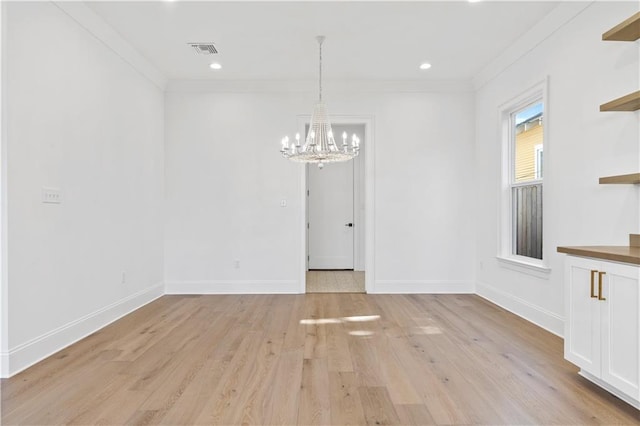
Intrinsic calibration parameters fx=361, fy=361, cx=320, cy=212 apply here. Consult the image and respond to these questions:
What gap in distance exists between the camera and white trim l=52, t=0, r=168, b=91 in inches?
120

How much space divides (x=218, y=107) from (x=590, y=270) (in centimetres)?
453

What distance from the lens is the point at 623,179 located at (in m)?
2.45

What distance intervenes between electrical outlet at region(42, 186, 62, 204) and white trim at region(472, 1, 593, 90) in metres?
4.51

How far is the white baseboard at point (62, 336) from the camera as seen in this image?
8.01 feet

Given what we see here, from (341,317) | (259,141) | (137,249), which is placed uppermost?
(259,141)

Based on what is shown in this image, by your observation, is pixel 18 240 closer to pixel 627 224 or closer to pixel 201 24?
pixel 201 24

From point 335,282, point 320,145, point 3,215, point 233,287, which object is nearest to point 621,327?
point 320,145

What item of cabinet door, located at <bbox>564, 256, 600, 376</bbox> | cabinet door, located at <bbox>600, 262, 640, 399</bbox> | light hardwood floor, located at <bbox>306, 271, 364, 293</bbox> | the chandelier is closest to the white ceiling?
the chandelier

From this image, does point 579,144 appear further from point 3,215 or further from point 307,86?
point 3,215

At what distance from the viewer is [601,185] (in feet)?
9.07

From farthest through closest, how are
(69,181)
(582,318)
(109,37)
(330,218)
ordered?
(330,218), (109,37), (69,181), (582,318)

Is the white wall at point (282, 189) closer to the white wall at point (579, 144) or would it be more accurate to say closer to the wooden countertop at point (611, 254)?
the white wall at point (579, 144)

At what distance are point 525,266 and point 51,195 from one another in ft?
14.4

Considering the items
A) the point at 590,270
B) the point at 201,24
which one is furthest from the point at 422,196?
the point at 201,24
